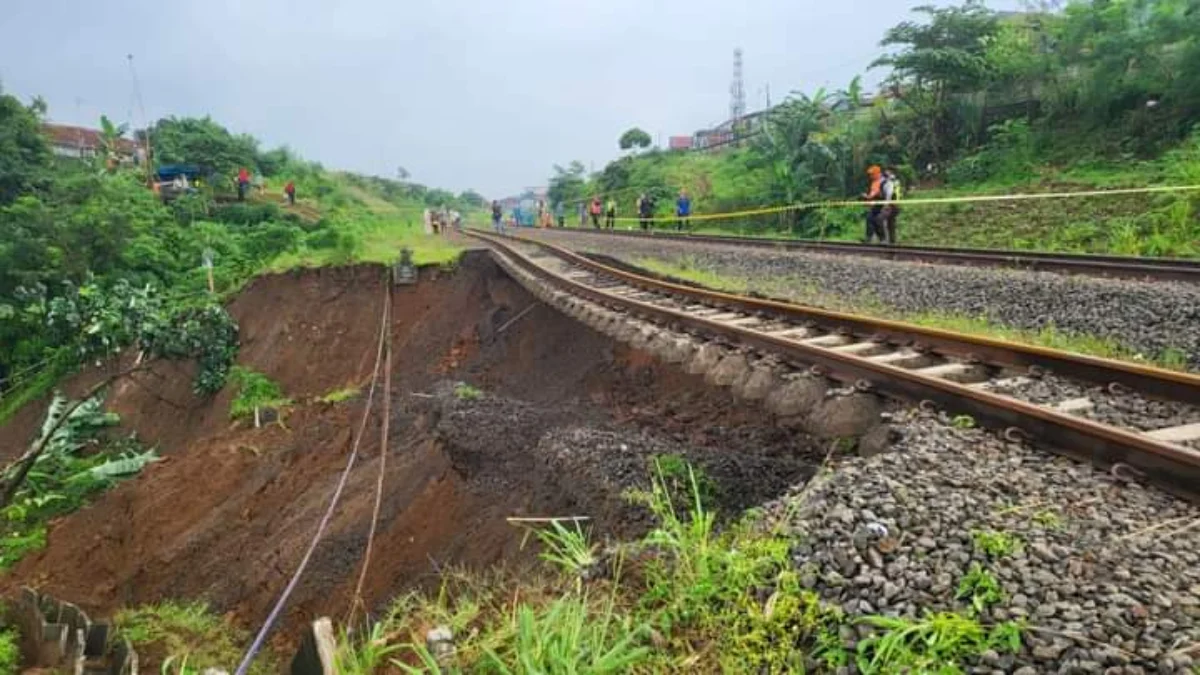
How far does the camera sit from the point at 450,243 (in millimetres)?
19953

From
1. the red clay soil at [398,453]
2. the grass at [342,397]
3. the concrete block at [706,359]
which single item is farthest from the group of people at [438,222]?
the concrete block at [706,359]

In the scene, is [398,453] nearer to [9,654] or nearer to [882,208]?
[9,654]

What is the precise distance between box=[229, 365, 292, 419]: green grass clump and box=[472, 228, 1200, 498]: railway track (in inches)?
318

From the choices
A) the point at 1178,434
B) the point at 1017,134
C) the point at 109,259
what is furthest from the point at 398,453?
the point at 109,259

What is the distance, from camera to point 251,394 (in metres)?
14.1

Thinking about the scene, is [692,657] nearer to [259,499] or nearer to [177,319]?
[259,499]

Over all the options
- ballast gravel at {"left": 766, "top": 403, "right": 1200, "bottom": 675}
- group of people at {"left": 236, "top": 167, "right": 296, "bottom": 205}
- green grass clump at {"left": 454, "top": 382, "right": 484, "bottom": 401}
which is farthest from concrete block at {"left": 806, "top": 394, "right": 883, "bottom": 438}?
group of people at {"left": 236, "top": 167, "right": 296, "bottom": 205}

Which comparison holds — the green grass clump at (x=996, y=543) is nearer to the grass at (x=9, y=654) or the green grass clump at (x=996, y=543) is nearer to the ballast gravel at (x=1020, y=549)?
the ballast gravel at (x=1020, y=549)

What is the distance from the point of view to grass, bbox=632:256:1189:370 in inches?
216

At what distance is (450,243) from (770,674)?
18.5 metres

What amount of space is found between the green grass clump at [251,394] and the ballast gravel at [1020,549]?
11.5 metres

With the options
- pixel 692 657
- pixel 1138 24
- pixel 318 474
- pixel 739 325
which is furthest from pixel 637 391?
pixel 1138 24

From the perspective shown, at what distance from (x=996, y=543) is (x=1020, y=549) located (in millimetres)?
80

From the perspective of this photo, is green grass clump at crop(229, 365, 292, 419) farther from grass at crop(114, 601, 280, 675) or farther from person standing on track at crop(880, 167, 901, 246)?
person standing on track at crop(880, 167, 901, 246)
